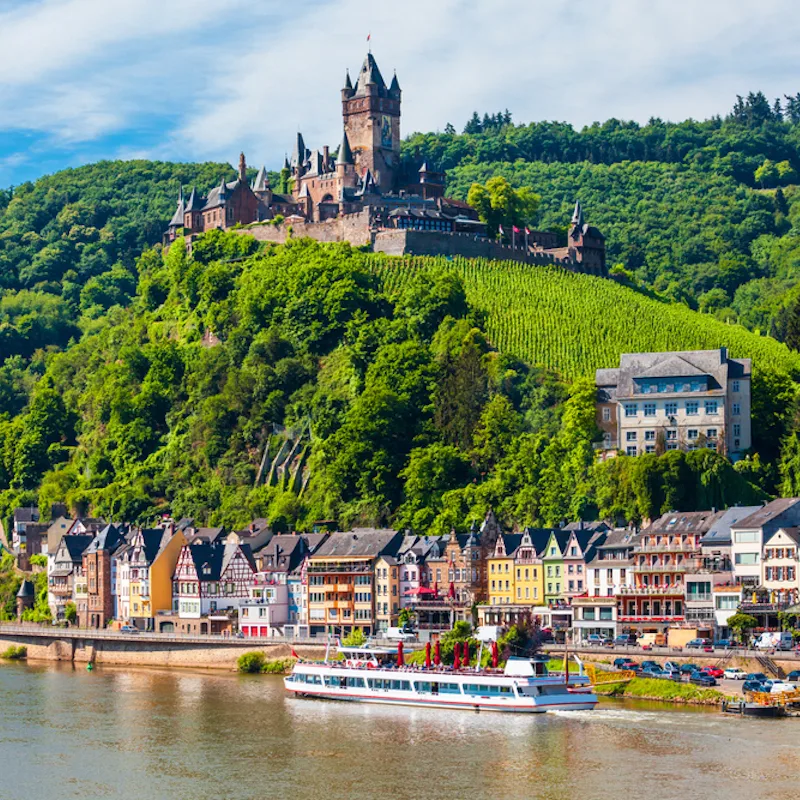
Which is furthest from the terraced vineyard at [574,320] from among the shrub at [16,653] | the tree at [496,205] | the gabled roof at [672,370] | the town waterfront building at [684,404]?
the shrub at [16,653]

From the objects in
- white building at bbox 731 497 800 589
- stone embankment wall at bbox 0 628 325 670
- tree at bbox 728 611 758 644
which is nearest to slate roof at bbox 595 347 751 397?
white building at bbox 731 497 800 589

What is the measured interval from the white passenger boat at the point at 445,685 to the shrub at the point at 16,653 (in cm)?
3031

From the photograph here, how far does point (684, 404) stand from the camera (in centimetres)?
10481

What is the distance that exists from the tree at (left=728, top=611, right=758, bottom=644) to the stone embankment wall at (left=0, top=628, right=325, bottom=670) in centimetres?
2100

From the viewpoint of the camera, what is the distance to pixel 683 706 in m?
75.0

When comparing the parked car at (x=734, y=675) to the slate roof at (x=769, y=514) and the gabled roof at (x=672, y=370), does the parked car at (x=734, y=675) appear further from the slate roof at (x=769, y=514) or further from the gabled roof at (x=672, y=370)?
the gabled roof at (x=672, y=370)

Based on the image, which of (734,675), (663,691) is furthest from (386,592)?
(734,675)

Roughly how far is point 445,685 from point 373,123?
82716 mm

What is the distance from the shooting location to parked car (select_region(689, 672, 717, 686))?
76.3 meters

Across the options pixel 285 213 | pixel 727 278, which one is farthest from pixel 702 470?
pixel 727 278

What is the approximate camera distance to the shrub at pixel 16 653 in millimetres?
109000

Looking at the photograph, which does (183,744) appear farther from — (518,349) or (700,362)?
(518,349)

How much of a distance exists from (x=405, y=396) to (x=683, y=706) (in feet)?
153

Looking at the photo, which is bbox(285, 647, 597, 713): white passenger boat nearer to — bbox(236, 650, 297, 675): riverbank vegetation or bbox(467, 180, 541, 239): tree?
bbox(236, 650, 297, 675): riverbank vegetation
